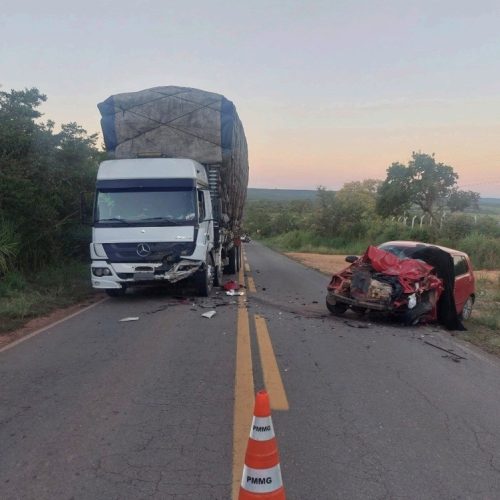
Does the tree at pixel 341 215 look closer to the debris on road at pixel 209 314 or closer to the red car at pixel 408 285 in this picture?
the red car at pixel 408 285

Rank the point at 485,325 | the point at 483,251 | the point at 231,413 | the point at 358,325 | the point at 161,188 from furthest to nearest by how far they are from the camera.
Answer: the point at 483,251, the point at 161,188, the point at 485,325, the point at 358,325, the point at 231,413

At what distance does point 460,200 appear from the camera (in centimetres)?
5031

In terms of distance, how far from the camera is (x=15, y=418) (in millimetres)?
4250

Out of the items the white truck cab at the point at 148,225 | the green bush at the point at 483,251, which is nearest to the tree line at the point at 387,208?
the green bush at the point at 483,251

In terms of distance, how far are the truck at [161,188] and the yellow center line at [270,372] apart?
3140mm

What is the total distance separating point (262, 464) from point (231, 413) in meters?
1.70

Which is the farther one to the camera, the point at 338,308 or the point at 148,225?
the point at 148,225

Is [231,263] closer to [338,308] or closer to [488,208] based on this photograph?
[338,308]

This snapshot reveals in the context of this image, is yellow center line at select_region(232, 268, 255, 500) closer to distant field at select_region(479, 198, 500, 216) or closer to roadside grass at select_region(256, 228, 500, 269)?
roadside grass at select_region(256, 228, 500, 269)

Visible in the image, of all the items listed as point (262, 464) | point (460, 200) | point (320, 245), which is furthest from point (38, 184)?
point (460, 200)

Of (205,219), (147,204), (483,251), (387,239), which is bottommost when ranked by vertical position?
(387,239)

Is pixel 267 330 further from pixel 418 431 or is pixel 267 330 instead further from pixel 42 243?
pixel 42 243

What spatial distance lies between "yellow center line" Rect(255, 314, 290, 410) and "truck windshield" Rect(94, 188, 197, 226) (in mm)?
3566

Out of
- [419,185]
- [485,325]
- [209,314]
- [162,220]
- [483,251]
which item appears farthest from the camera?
[419,185]
